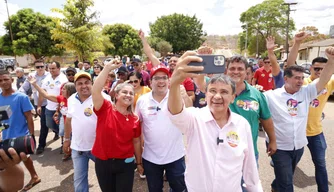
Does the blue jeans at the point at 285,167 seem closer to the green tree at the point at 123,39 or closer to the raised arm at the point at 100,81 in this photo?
the raised arm at the point at 100,81

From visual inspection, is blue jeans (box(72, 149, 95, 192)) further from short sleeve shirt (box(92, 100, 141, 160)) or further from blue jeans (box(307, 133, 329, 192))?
blue jeans (box(307, 133, 329, 192))

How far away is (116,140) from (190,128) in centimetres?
100

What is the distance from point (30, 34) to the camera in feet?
88.7

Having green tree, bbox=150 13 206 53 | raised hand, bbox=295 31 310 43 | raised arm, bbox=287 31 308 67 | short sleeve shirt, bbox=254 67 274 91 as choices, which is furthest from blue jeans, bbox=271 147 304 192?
green tree, bbox=150 13 206 53

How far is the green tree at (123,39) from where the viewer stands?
37.3 m

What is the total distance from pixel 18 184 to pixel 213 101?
167cm

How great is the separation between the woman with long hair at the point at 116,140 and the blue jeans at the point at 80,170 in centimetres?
48

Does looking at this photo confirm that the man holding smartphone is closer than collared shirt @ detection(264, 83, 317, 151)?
No

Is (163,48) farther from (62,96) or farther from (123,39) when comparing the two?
(62,96)

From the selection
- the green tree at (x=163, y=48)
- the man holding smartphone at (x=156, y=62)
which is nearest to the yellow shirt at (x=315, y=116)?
the man holding smartphone at (x=156, y=62)

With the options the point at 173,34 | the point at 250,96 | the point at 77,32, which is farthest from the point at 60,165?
the point at 173,34

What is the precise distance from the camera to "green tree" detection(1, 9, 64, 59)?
27031 mm

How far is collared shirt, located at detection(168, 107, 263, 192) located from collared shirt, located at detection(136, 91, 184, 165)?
72 cm

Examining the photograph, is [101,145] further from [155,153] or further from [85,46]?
[85,46]
